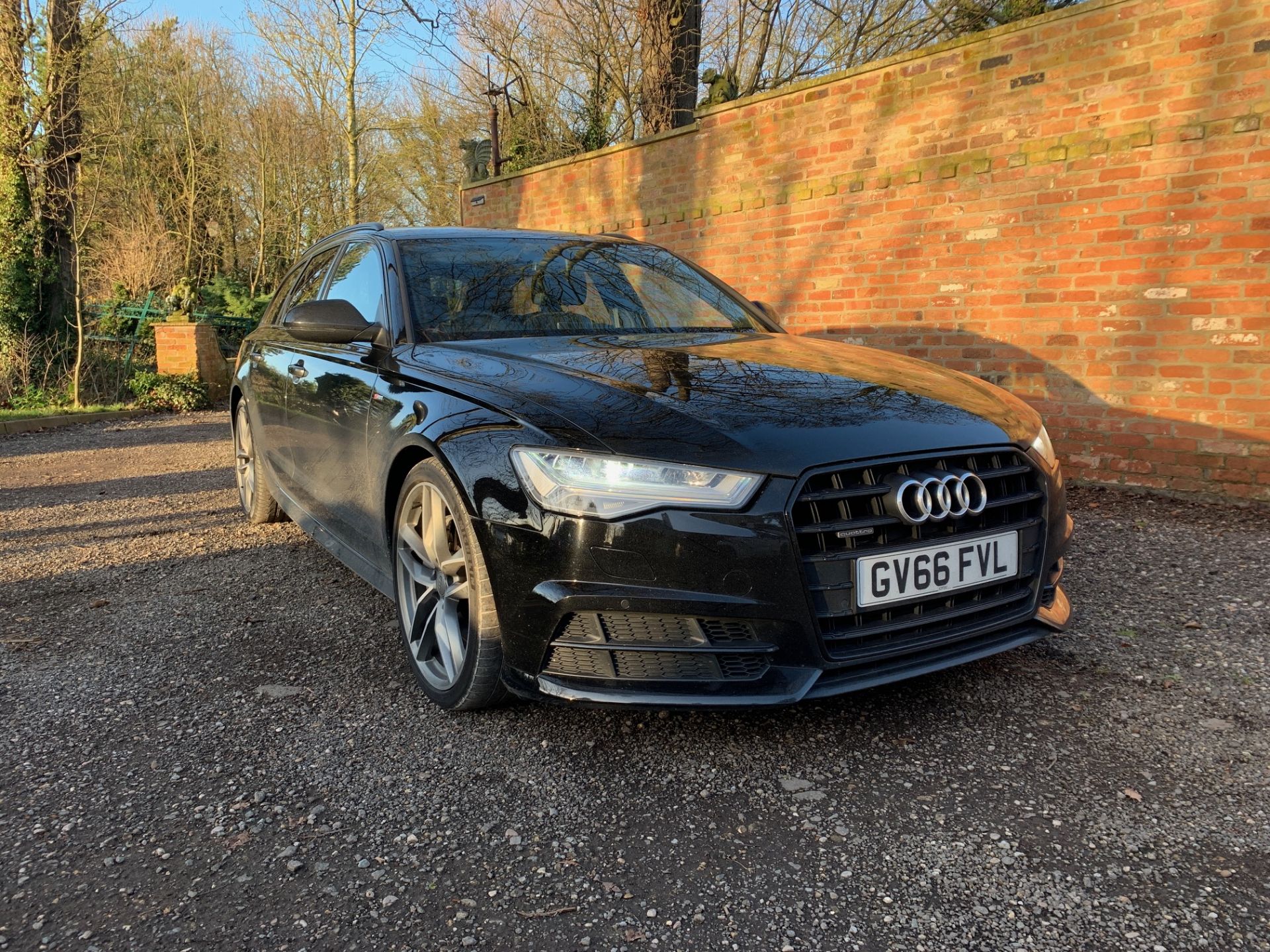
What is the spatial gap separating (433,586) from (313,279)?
8.40 ft

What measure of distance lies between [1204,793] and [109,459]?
29.0ft

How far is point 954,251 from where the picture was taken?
6215 millimetres

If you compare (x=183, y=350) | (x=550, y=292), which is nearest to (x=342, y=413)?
(x=550, y=292)

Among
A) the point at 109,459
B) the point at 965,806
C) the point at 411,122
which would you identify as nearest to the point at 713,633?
the point at 965,806

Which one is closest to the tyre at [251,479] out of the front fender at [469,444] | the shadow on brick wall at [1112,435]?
the front fender at [469,444]

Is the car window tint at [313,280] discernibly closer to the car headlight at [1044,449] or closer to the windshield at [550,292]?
the windshield at [550,292]

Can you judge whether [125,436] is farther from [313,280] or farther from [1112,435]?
[1112,435]

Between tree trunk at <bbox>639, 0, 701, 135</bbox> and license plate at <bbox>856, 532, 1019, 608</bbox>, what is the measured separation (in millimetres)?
10390

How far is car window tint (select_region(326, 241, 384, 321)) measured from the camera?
3496mm

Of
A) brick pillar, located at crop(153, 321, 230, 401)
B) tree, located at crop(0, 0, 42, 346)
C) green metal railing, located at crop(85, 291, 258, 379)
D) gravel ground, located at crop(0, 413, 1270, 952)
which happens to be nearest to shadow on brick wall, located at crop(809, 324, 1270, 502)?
gravel ground, located at crop(0, 413, 1270, 952)

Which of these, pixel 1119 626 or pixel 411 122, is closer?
pixel 1119 626

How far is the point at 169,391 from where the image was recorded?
12164 mm

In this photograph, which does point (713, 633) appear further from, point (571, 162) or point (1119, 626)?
point (571, 162)

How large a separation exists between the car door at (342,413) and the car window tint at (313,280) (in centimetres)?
22
